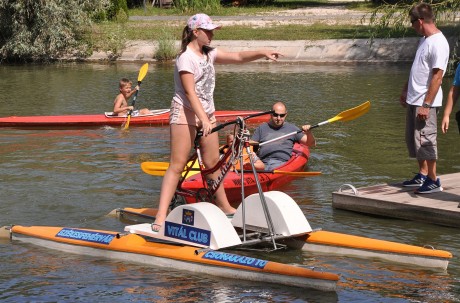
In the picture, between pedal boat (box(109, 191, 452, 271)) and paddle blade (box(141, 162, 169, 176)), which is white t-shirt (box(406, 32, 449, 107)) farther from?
paddle blade (box(141, 162, 169, 176))

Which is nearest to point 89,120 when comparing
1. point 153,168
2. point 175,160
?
point 153,168

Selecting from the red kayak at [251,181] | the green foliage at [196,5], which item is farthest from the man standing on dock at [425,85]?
the green foliage at [196,5]

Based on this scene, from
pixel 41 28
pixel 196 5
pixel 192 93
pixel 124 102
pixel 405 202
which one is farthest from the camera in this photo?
pixel 196 5

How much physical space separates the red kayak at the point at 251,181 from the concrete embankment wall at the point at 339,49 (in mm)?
15006

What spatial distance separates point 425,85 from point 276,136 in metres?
2.27

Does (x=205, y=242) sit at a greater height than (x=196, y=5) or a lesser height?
lesser

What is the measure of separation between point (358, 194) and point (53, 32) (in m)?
19.7

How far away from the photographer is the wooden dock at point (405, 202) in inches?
360

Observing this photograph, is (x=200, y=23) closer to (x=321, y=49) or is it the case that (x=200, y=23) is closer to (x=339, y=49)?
(x=339, y=49)

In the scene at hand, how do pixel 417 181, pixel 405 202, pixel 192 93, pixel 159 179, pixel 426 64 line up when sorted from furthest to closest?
pixel 159 179 < pixel 417 181 < pixel 405 202 < pixel 426 64 < pixel 192 93

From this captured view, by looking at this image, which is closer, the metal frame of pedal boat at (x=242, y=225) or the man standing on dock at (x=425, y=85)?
the metal frame of pedal boat at (x=242, y=225)

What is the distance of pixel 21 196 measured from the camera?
35.8 feet

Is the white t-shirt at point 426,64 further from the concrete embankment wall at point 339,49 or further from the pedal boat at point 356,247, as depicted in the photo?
the concrete embankment wall at point 339,49

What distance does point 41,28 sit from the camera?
28.2 m
